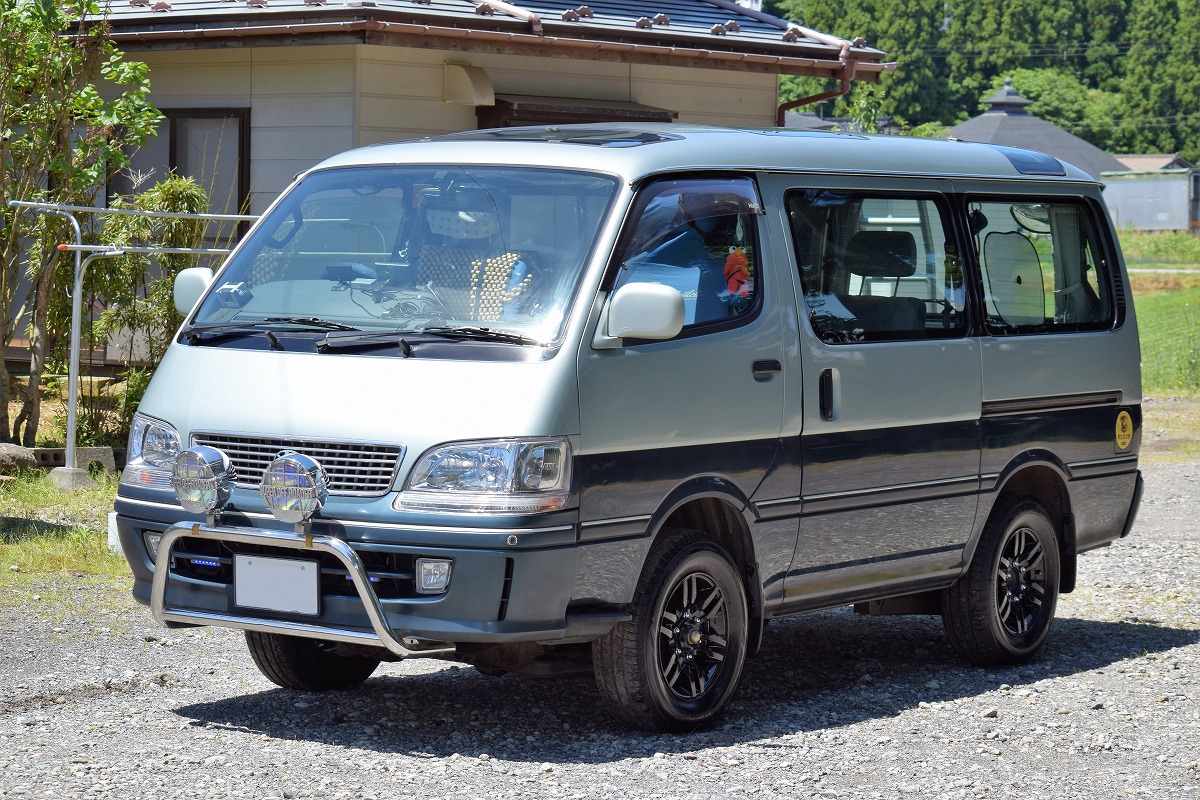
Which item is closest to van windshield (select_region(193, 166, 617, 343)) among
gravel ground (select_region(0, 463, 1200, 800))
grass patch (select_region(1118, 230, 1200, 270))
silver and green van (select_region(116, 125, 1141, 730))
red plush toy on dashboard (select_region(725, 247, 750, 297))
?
silver and green van (select_region(116, 125, 1141, 730))

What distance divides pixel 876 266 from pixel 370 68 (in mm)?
7685

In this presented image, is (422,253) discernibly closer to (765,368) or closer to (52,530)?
(765,368)

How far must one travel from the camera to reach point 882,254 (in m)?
7.18

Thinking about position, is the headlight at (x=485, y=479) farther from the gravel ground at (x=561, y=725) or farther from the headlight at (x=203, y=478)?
the gravel ground at (x=561, y=725)

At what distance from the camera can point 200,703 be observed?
652cm

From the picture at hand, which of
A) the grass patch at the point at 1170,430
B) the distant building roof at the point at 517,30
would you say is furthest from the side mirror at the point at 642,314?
the grass patch at the point at 1170,430

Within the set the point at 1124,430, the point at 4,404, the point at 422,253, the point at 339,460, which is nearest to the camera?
the point at 339,460

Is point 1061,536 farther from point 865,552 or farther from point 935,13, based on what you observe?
point 935,13

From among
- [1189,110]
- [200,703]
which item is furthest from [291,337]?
[1189,110]

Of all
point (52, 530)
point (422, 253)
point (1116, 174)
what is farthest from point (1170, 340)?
point (1116, 174)

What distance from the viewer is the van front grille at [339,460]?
5586mm

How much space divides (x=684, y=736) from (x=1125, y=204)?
7145 centimetres

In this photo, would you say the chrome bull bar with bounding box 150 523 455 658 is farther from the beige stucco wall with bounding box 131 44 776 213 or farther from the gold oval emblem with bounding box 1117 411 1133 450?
the beige stucco wall with bounding box 131 44 776 213

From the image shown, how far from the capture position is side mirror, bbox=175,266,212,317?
659 centimetres
